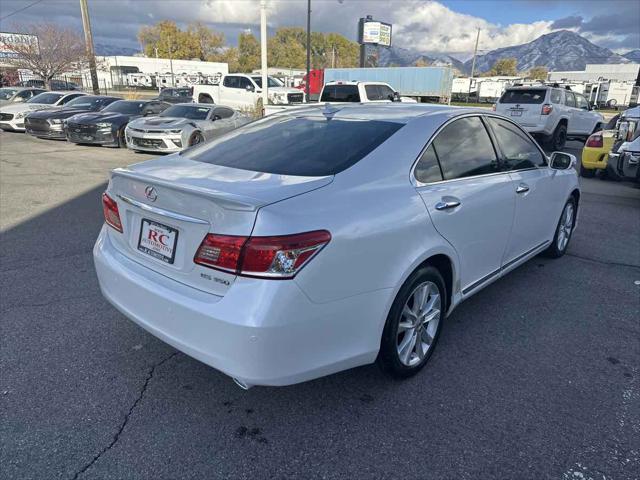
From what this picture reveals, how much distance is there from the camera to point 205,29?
109812 millimetres

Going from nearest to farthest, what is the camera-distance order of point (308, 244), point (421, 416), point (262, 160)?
point (308, 244) < point (421, 416) < point (262, 160)

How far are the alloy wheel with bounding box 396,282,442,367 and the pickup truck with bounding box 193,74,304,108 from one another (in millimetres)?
17760

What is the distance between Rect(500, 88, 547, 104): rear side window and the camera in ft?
44.6

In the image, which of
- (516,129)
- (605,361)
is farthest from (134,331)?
(516,129)

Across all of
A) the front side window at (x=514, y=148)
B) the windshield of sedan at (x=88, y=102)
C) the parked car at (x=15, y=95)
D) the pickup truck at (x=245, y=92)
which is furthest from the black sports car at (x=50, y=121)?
the front side window at (x=514, y=148)

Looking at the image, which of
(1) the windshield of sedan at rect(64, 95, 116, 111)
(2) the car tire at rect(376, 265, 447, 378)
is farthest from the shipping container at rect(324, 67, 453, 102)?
(2) the car tire at rect(376, 265, 447, 378)

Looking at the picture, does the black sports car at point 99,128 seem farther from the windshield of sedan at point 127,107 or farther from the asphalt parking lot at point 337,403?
the asphalt parking lot at point 337,403

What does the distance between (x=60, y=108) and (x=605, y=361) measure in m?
17.2

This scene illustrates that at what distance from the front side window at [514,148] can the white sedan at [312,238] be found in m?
0.11

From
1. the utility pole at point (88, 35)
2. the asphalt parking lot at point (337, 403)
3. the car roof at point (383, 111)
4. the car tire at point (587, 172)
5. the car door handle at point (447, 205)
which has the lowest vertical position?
the car tire at point (587, 172)

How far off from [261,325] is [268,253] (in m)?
0.31

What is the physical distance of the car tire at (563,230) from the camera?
4.89 meters

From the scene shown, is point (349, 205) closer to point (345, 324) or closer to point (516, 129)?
point (345, 324)

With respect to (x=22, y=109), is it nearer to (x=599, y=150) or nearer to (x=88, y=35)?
(x=88, y=35)
